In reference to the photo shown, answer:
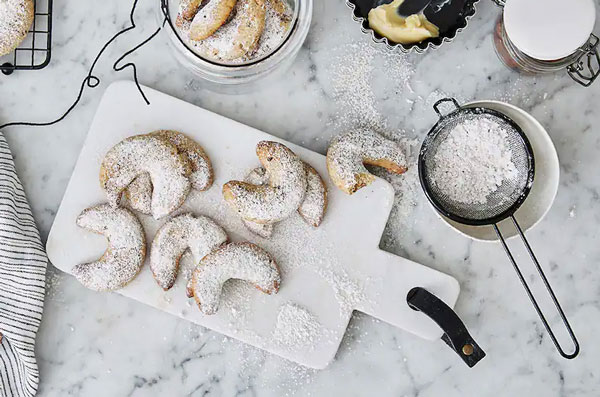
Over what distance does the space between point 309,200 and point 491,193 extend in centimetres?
40

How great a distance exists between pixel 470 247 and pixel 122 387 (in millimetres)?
880

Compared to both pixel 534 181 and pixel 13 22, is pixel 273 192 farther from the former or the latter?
pixel 13 22

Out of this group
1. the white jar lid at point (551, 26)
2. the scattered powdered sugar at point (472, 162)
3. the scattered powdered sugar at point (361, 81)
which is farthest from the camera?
the scattered powdered sugar at point (361, 81)

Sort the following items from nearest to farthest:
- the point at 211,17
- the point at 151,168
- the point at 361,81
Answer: the point at 211,17 → the point at 151,168 → the point at 361,81

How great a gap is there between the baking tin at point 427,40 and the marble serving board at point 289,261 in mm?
296

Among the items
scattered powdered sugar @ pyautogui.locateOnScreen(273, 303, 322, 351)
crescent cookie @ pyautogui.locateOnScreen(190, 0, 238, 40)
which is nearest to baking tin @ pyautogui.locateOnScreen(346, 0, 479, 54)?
A: crescent cookie @ pyautogui.locateOnScreen(190, 0, 238, 40)

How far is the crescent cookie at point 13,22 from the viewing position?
152cm

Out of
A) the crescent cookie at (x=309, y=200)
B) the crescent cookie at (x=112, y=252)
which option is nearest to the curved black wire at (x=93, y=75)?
the crescent cookie at (x=112, y=252)

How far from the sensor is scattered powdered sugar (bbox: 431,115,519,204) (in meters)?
1.47

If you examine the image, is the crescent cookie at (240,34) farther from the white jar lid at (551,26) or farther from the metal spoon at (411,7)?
the white jar lid at (551,26)

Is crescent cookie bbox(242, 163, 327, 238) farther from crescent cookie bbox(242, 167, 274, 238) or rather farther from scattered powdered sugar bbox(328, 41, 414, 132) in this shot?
scattered powdered sugar bbox(328, 41, 414, 132)

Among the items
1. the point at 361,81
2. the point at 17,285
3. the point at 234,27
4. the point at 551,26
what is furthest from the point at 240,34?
the point at 17,285

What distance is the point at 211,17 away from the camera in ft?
4.52

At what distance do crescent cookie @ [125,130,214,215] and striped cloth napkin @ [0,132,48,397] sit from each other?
0.26m
